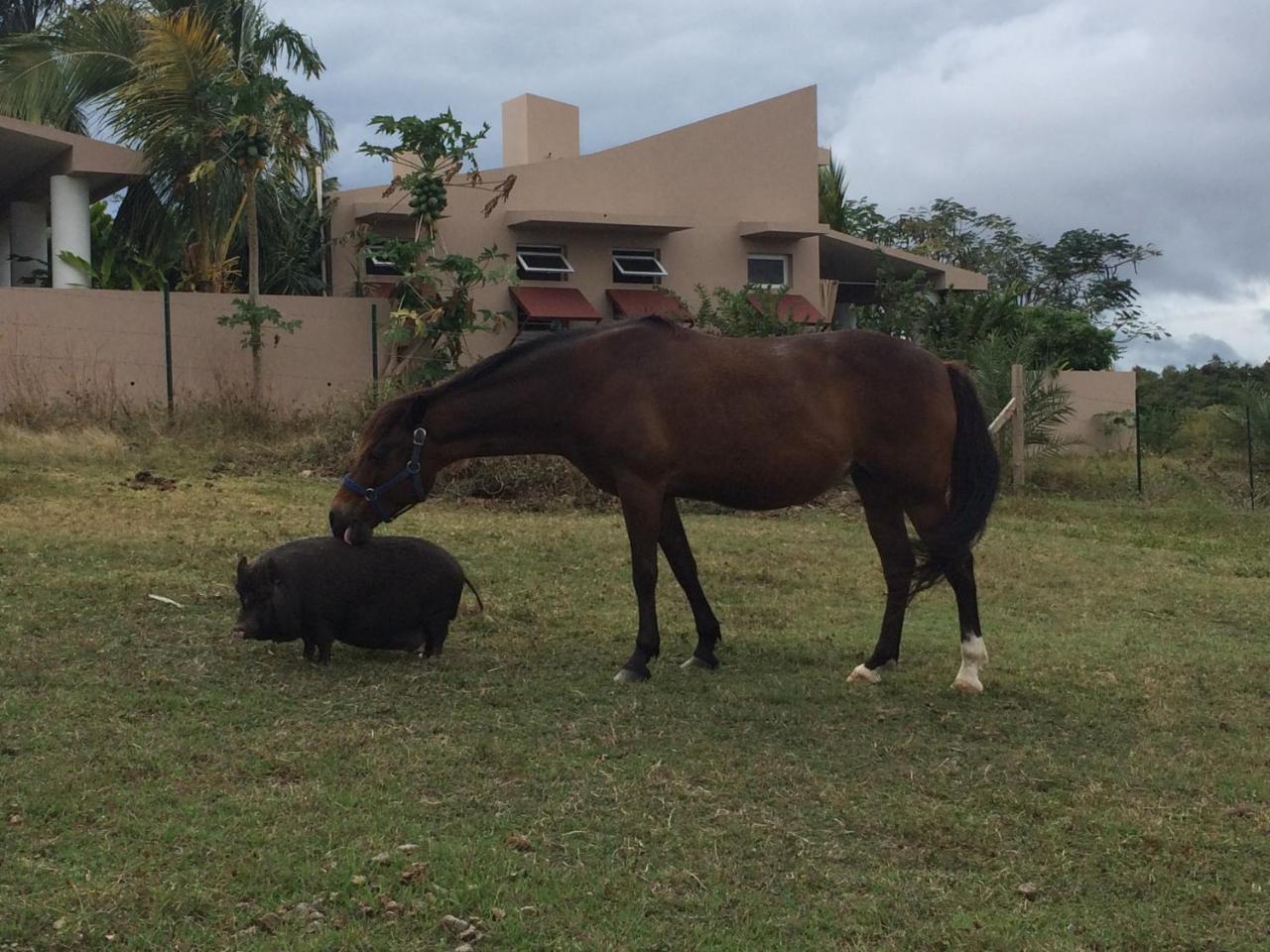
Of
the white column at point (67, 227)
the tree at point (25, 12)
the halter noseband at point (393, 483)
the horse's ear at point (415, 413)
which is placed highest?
the tree at point (25, 12)

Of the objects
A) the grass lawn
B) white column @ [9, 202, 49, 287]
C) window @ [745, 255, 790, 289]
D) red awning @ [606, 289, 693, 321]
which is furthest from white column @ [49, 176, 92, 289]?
window @ [745, 255, 790, 289]

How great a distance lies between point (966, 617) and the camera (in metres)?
6.12

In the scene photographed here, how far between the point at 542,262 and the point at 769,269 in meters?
4.72

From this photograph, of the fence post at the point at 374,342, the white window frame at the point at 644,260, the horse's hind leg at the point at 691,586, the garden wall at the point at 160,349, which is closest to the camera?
the horse's hind leg at the point at 691,586

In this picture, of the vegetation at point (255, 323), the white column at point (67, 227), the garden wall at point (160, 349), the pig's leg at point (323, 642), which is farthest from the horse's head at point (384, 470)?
the white column at point (67, 227)

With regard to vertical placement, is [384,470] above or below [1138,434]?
above

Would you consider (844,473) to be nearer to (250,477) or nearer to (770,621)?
(770,621)

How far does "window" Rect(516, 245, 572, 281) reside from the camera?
2175cm

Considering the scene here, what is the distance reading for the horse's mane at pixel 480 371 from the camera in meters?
6.17

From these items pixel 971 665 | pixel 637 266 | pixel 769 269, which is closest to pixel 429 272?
pixel 637 266

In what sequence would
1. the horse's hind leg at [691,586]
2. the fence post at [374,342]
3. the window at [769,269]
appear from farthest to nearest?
1. the window at [769,269]
2. the fence post at [374,342]
3. the horse's hind leg at [691,586]

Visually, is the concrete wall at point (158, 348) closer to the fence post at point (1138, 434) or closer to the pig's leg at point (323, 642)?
the pig's leg at point (323, 642)

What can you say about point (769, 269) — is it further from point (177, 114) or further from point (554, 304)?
point (177, 114)

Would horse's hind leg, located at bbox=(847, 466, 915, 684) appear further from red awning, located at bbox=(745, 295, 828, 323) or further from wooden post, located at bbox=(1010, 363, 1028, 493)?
red awning, located at bbox=(745, 295, 828, 323)
